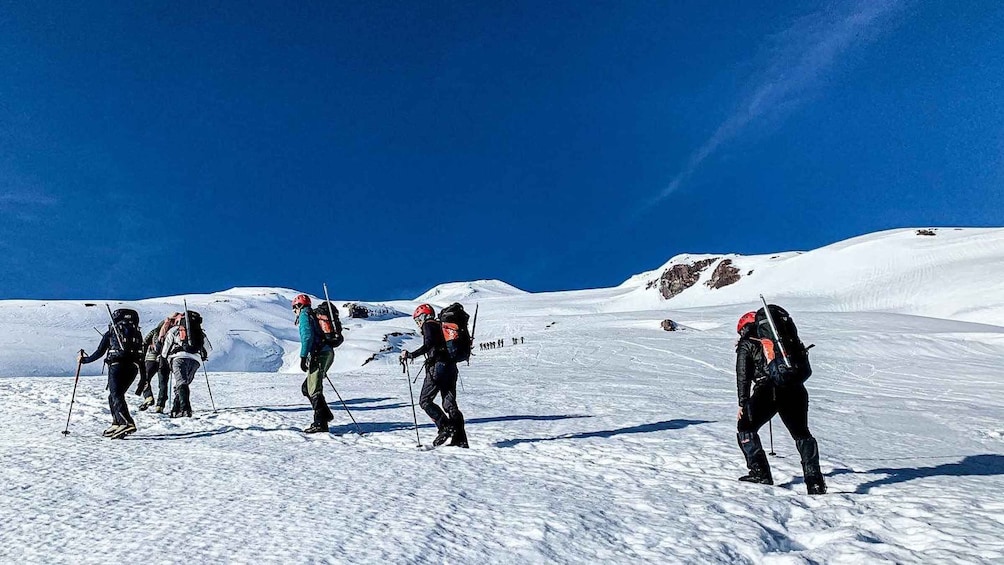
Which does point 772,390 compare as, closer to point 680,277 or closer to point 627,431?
point 627,431

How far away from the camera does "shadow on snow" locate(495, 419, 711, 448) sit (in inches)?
321

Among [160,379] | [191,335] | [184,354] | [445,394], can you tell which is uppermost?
[191,335]

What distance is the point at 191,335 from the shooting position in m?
10.3

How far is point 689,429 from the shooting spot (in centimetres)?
925

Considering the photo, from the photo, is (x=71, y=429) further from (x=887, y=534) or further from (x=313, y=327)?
(x=887, y=534)

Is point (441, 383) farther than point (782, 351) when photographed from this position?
Yes

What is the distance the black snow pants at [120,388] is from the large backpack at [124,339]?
0.35ft

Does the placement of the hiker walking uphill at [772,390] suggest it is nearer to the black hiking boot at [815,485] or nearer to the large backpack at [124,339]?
the black hiking boot at [815,485]

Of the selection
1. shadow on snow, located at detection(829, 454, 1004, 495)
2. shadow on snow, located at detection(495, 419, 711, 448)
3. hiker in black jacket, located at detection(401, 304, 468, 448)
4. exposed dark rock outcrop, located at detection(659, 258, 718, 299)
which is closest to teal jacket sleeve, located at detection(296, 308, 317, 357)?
hiker in black jacket, located at detection(401, 304, 468, 448)

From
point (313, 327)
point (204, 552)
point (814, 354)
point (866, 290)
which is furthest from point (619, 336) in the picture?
point (866, 290)

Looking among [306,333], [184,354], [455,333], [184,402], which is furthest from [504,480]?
[184,354]

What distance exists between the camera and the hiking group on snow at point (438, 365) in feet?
18.9

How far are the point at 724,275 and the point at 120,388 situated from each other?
89.8 meters

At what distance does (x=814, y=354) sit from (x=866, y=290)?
155 feet
